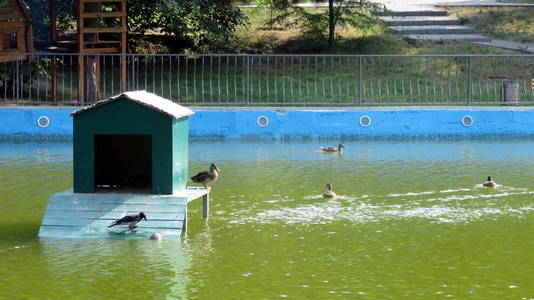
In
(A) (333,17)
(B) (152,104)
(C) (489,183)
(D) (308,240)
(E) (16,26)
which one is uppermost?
(A) (333,17)

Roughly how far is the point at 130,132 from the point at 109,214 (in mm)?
1175

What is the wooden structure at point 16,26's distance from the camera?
2672 centimetres

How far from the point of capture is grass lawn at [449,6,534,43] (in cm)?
3562

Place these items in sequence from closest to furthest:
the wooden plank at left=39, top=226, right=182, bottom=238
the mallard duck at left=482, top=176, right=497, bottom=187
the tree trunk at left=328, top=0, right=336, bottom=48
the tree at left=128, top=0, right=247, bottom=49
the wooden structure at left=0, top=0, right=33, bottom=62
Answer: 1. the wooden plank at left=39, top=226, right=182, bottom=238
2. the mallard duck at left=482, top=176, right=497, bottom=187
3. the wooden structure at left=0, top=0, right=33, bottom=62
4. the tree at left=128, top=0, right=247, bottom=49
5. the tree trunk at left=328, top=0, right=336, bottom=48

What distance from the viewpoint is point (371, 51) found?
33719 mm

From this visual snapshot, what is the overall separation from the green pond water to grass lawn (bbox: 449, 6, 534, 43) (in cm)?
1606

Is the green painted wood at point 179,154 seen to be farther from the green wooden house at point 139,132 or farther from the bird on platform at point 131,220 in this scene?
the bird on platform at point 131,220

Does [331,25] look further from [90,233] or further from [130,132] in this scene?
[90,233]

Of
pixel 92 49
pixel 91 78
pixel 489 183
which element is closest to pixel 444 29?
pixel 92 49

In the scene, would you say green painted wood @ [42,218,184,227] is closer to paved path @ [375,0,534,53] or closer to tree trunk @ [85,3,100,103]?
tree trunk @ [85,3,100,103]

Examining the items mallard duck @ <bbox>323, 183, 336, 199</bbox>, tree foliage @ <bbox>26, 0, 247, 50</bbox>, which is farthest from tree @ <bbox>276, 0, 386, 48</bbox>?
mallard duck @ <bbox>323, 183, 336, 199</bbox>

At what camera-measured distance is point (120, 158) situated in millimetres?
14930

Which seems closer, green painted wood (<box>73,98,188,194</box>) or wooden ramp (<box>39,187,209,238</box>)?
wooden ramp (<box>39,187,209,238</box>)

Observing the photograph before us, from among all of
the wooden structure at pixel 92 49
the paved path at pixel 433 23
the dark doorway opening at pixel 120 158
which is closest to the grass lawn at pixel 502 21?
the paved path at pixel 433 23
